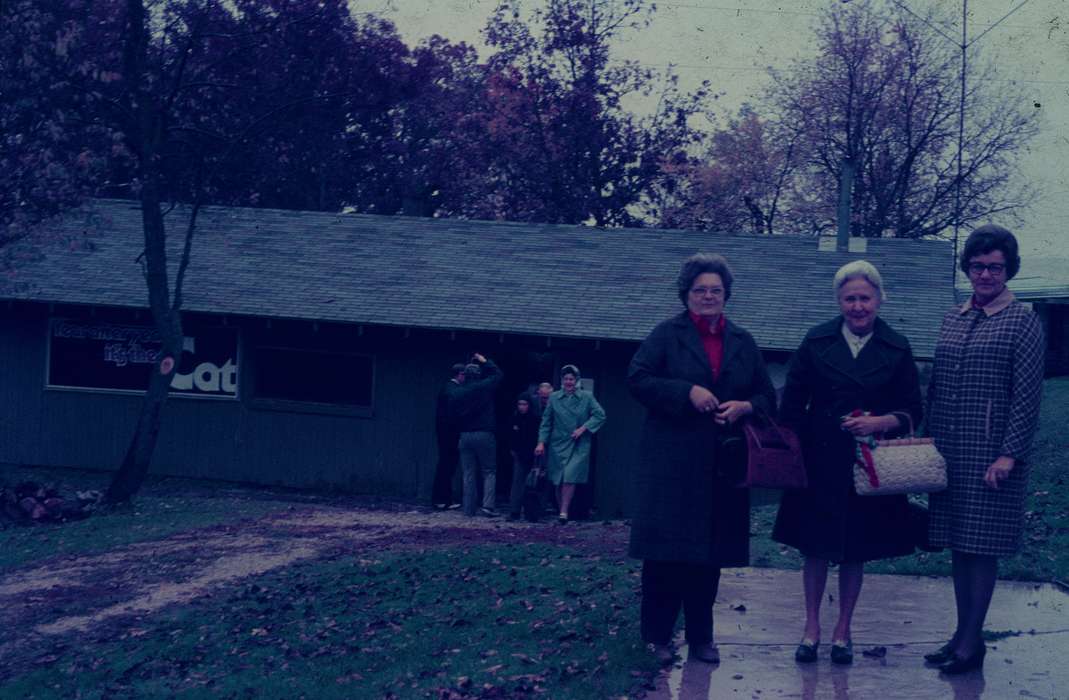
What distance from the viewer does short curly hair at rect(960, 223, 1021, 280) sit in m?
5.89

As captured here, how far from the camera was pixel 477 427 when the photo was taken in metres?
15.4

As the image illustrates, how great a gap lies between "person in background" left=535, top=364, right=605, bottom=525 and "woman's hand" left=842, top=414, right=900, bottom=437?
8.85m

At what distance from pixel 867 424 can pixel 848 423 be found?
8cm

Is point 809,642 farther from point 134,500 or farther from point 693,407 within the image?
point 134,500

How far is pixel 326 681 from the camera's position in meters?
7.33

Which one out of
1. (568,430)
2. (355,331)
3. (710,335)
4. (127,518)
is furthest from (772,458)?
(355,331)

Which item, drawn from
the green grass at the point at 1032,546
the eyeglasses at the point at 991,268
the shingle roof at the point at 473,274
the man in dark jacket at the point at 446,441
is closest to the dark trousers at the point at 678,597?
the eyeglasses at the point at 991,268

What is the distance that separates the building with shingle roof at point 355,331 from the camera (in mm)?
17797

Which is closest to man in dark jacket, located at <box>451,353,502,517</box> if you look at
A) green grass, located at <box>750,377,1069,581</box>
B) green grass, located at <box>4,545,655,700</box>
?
green grass, located at <box>750,377,1069,581</box>

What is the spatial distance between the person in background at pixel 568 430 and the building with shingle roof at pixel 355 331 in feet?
7.92

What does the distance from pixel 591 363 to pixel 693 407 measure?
39.2 feet

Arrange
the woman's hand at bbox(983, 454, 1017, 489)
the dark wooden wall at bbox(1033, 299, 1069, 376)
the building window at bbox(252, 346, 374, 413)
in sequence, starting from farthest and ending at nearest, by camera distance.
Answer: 1. the dark wooden wall at bbox(1033, 299, 1069, 376)
2. the building window at bbox(252, 346, 374, 413)
3. the woman's hand at bbox(983, 454, 1017, 489)

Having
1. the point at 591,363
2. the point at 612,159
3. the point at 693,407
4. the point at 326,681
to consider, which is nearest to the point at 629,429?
the point at 591,363

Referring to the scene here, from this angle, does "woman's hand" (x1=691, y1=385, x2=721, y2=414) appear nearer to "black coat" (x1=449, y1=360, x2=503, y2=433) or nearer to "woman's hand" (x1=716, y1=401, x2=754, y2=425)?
"woman's hand" (x1=716, y1=401, x2=754, y2=425)
